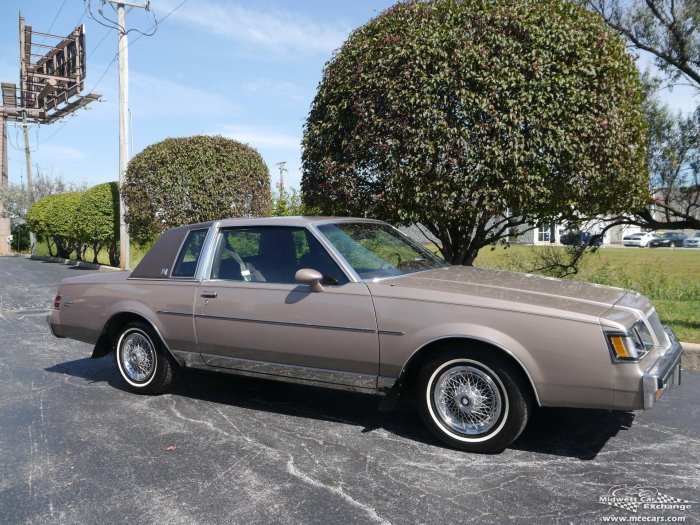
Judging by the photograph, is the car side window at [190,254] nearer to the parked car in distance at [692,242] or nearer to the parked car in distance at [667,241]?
the parked car in distance at [667,241]

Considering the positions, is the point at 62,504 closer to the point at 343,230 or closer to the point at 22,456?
the point at 22,456

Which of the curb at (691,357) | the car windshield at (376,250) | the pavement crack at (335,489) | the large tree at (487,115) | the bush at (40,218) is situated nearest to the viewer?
the pavement crack at (335,489)

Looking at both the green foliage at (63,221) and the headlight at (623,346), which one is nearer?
the headlight at (623,346)

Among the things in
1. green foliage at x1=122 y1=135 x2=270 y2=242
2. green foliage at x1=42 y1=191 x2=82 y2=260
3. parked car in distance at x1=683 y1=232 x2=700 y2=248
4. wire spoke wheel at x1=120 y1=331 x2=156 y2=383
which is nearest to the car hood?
wire spoke wheel at x1=120 y1=331 x2=156 y2=383

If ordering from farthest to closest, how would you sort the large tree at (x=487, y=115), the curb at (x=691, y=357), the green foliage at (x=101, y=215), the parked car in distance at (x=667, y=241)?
1. the parked car in distance at (x=667, y=241)
2. the green foliage at (x=101, y=215)
3. the large tree at (x=487, y=115)
4. the curb at (x=691, y=357)

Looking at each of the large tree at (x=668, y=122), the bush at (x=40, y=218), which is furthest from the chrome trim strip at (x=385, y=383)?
Answer: the bush at (x=40, y=218)

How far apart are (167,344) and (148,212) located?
12.0 meters

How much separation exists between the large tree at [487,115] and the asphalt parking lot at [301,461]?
113 inches

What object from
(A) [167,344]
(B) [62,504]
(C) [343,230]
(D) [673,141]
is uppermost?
(D) [673,141]

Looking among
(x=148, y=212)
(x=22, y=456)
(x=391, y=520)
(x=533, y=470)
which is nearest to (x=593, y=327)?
(x=533, y=470)

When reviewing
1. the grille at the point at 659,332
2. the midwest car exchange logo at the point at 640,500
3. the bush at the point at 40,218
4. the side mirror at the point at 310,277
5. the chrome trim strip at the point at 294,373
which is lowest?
the midwest car exchange logo at the point at 640,500

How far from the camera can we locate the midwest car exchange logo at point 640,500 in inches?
127

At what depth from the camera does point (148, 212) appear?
16.4m

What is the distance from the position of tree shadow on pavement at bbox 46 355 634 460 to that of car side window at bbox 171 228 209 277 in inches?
34.6
